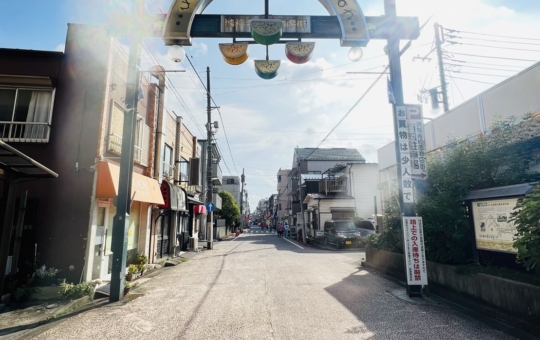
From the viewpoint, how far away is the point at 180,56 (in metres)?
7.19

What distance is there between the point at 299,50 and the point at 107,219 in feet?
26.3

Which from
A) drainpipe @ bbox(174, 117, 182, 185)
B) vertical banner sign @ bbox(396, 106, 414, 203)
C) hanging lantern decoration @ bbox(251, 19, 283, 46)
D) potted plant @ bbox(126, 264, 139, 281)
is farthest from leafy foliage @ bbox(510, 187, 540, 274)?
drainpipe @ bbox(174, 117, 182, 185)

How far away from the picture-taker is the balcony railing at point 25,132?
27.6 ft

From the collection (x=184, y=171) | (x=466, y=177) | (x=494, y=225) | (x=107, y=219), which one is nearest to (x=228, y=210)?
(x=184, y=171)

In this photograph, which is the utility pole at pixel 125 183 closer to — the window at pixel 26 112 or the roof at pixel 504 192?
the window at pixel 26 112

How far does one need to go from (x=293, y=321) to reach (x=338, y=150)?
46213mm

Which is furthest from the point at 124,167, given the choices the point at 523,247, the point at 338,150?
the point at 338,150

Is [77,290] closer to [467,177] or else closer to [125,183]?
[125,183]

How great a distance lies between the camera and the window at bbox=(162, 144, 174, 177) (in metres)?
14.8

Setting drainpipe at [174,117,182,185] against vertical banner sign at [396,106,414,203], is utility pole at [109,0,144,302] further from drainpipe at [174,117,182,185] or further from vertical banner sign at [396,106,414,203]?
drainpipe at [174,117,182,185]

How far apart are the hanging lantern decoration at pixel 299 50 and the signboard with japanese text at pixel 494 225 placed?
5441 mm

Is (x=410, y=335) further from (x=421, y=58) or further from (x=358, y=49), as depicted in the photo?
(x=421, y=58)

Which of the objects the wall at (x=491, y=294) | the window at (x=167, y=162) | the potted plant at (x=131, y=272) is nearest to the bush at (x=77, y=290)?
the potted plant at (x=131, y=272)

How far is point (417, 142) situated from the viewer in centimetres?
798
